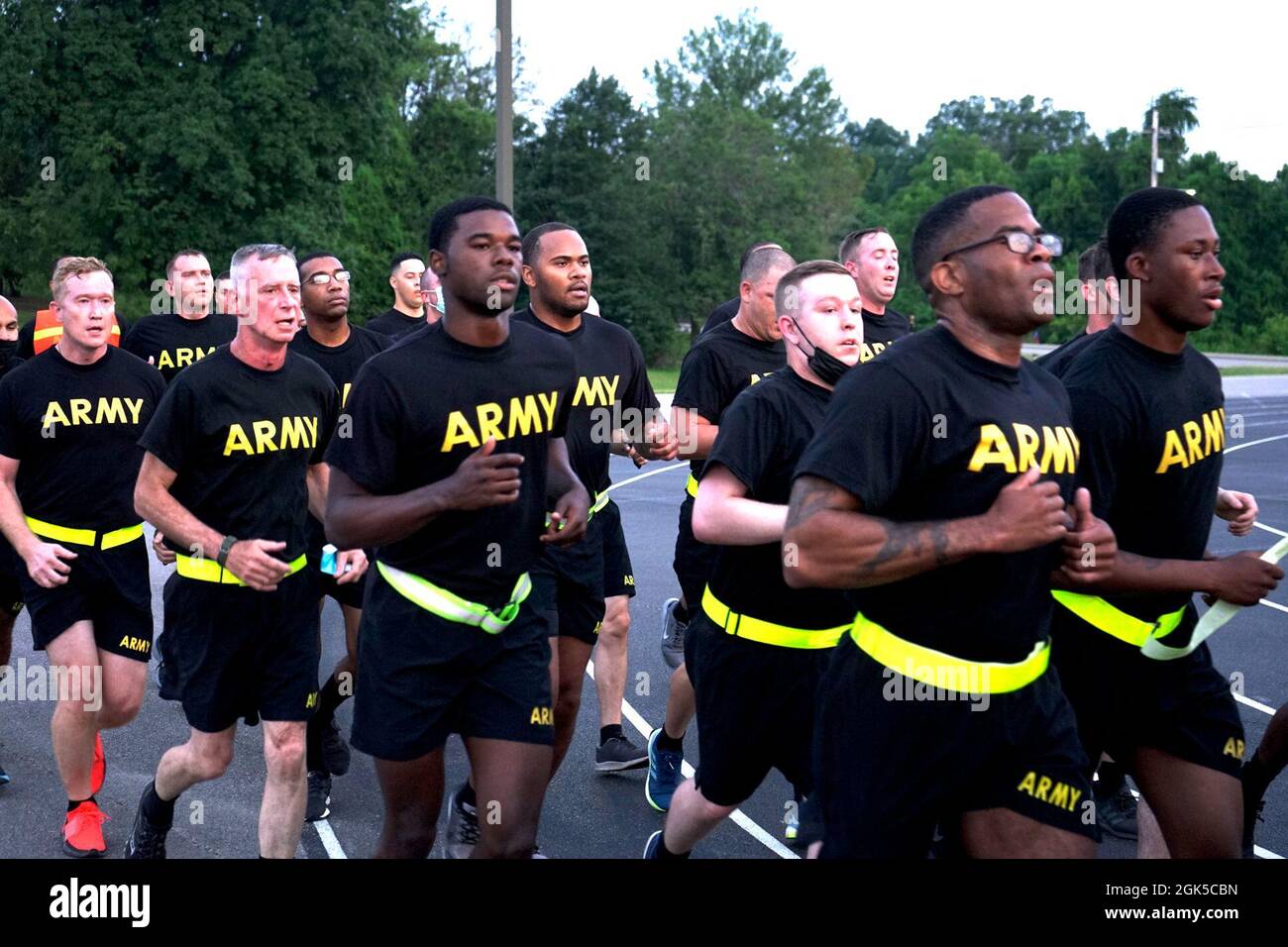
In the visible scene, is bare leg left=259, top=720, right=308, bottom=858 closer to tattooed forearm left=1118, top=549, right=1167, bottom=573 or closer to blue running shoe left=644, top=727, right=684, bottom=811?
blue running shoe left=644, top=727, right=684, bottom=811

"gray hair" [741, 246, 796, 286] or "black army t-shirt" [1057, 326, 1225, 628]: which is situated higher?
"gray hair" [741, 246, 796, 286]

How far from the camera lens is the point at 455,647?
15.5 ft

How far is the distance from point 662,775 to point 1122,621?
9.35ft

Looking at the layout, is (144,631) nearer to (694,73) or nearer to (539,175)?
Result: (539,175)

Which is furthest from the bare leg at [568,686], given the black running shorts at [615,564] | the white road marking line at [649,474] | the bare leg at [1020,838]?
the white road marking line at [649,474]

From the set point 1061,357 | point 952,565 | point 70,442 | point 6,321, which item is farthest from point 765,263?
point 6,321

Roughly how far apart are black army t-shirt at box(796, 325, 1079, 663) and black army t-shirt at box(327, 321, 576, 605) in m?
1.40

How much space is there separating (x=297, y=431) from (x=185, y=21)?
3791cm

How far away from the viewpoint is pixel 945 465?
3.63 m

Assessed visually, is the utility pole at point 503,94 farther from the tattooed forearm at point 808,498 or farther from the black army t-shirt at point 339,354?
the tattooed forearm at point 808,498

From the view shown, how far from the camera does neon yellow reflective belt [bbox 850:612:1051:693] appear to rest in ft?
12.0

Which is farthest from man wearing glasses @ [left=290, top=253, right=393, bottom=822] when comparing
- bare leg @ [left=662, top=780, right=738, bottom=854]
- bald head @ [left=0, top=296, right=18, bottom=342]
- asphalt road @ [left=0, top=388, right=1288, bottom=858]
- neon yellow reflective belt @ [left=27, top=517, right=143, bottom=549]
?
bare leg @ [left=662, top=780, right=738, bottom=854]

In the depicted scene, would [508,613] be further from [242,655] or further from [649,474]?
[649,474]

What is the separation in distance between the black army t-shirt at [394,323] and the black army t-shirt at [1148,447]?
5.73 m
